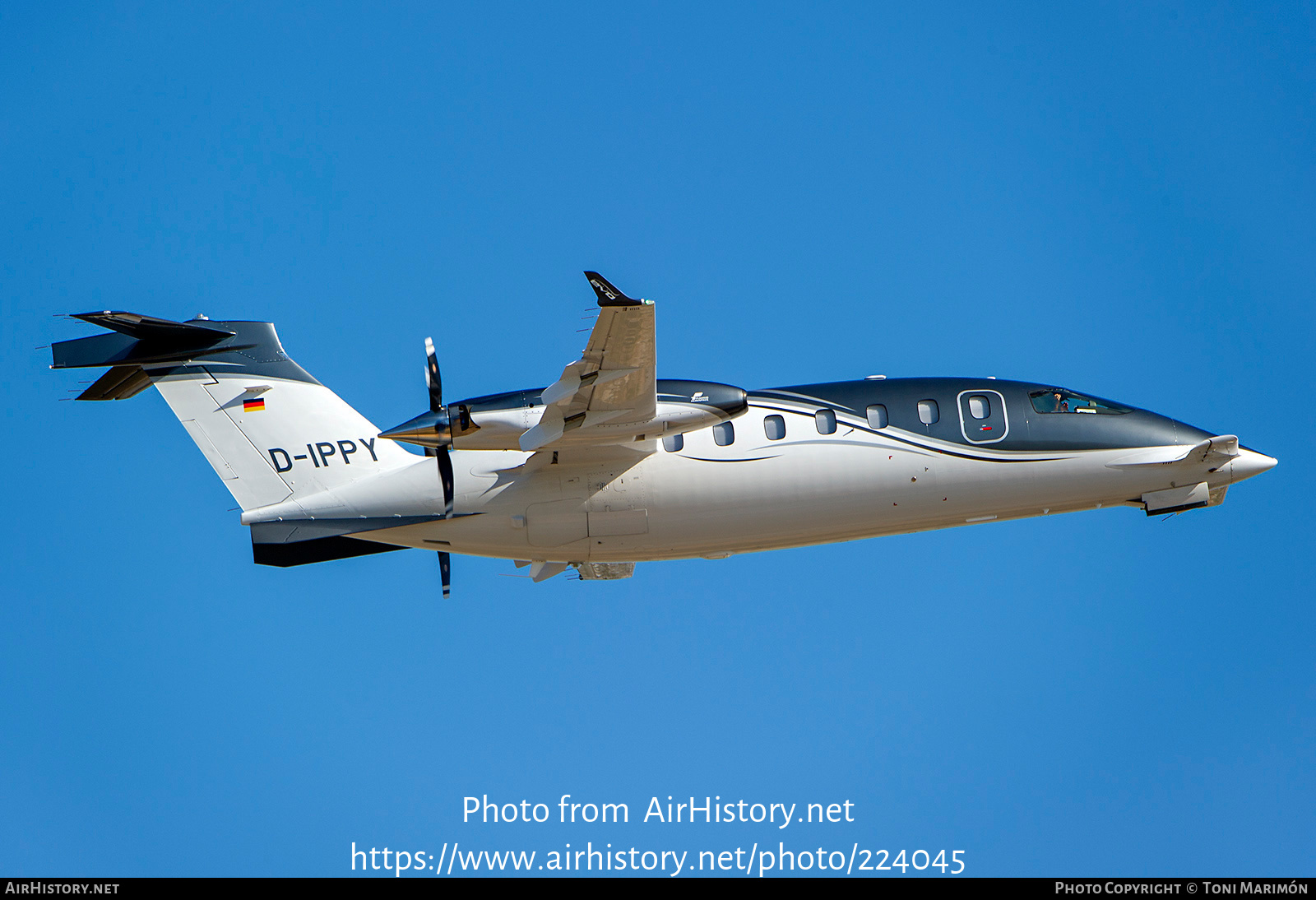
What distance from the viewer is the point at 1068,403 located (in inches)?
1153

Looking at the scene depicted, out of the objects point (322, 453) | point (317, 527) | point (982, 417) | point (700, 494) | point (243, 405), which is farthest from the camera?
point (982, 417)

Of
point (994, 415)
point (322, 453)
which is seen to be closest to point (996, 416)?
point (994, 415)

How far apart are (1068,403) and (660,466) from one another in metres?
9.82

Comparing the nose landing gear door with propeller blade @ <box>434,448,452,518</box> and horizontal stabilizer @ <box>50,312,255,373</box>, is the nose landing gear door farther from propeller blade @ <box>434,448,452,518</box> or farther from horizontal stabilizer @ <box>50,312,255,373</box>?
horizontal stabilizer @ <box>50,312,255,373</box>

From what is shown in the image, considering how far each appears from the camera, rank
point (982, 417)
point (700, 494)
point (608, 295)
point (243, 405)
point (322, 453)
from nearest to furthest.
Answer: point (608, 295), point (700, 494), point (322, 453), point (243, 405), point (982, 417)

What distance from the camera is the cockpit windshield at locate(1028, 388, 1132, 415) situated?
29109mm

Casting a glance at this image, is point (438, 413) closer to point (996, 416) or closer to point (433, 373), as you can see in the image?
point (433, 373)

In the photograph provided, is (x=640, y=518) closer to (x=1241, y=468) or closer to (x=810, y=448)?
(x=810, y=448)

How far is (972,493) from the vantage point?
28.2m

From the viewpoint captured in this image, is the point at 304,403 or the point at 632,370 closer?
the point at 632,370

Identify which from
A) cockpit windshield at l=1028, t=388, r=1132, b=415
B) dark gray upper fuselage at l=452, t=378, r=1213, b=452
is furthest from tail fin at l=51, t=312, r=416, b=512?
cockpit windshield at l=1028, t=388, r=1132, b=415
